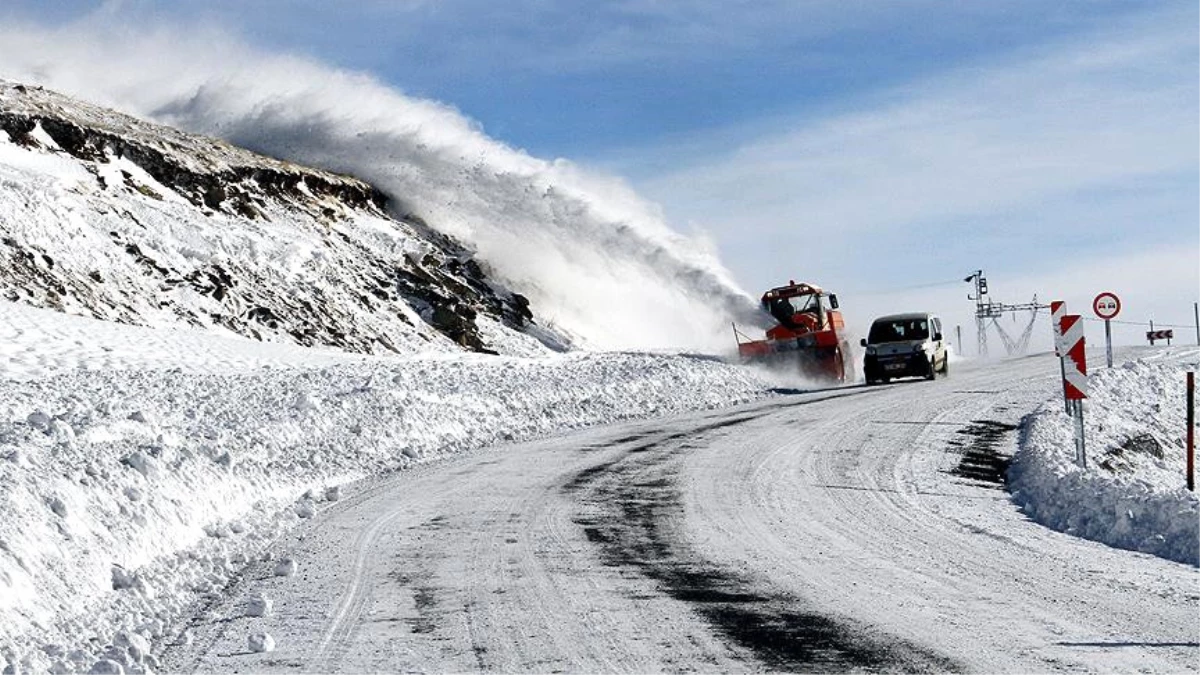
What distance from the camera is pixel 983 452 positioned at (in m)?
15.4

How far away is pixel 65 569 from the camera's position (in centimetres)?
757

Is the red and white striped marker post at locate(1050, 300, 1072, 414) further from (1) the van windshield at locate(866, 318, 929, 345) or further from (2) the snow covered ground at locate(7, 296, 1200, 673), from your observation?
(1) the van windshield at locate(866, 318, 929, 345)

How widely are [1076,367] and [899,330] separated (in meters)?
16.8

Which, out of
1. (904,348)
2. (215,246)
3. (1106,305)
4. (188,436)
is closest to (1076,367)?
(1106,305)

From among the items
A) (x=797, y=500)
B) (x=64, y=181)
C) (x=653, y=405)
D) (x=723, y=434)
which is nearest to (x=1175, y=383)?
(x=653, y=405)

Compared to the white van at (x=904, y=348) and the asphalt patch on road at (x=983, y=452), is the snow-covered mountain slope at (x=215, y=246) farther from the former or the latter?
the asphalt patch on road at (x=983, y=452)

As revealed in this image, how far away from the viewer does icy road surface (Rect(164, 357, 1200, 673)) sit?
589cm

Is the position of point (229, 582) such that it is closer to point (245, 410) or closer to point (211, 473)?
point (211, 473)

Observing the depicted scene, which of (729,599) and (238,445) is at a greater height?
(238,445)

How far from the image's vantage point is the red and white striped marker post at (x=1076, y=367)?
14.4m

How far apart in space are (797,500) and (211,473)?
592cm

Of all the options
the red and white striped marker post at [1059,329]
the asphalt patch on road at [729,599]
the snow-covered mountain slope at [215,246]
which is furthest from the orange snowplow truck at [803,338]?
the asphalt patch on road at [729,599]

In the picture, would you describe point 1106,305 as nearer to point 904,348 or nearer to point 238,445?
point 904,348

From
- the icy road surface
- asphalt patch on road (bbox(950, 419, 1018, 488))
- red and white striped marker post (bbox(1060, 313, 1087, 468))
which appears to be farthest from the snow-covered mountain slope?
red and white striped marker post (bbox(1060, 313, 1087, 468))
